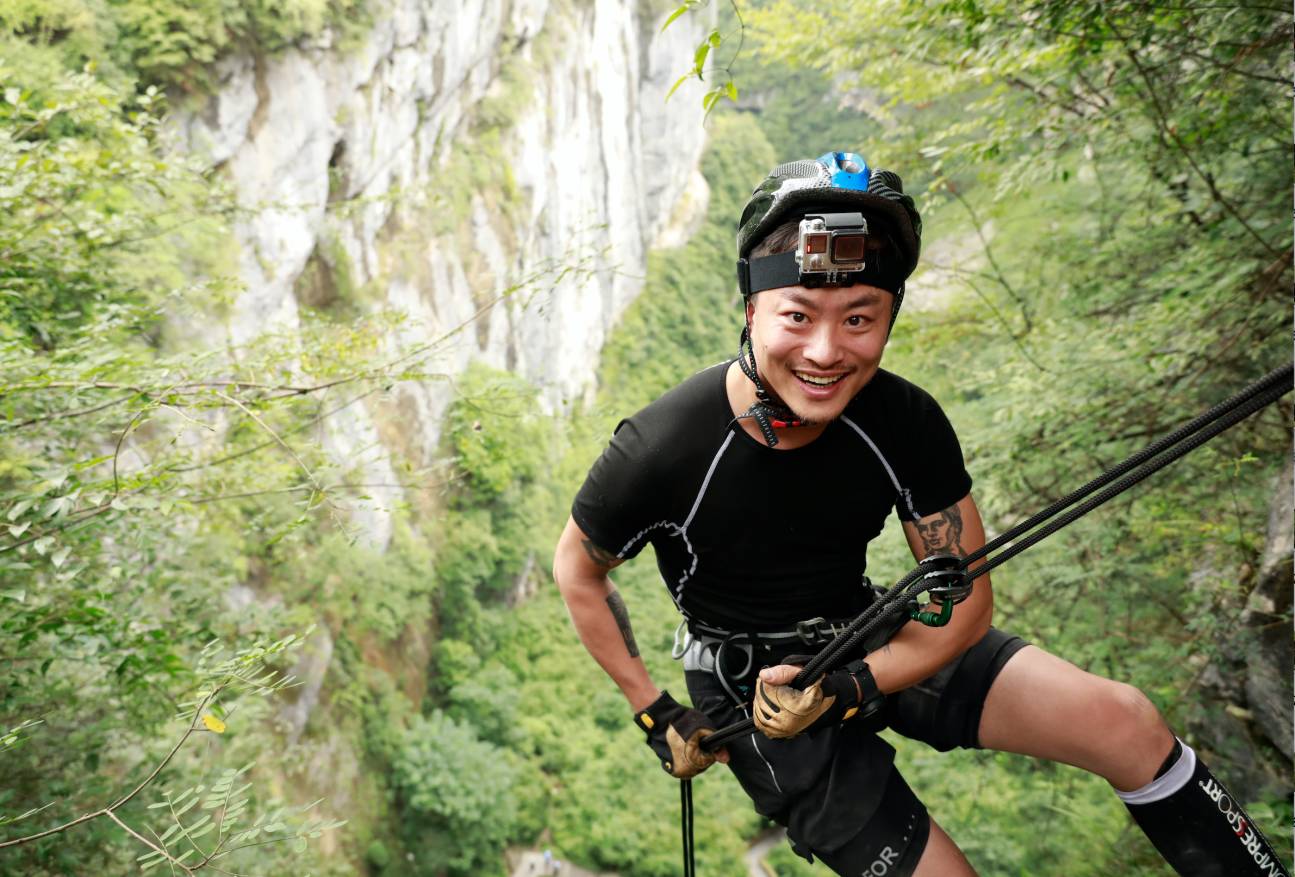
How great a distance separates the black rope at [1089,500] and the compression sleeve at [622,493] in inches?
23.4

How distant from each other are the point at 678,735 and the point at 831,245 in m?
1.49

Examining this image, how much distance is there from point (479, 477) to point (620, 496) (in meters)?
19.6

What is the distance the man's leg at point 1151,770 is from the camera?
2.06 m

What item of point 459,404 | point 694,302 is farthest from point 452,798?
point 694,302

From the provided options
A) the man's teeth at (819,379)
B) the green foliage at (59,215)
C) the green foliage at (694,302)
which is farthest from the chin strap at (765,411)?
the green foliage at (694,302)

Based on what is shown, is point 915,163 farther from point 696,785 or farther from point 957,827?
point 696,785

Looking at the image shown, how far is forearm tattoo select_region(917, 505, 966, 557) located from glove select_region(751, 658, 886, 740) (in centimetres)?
39

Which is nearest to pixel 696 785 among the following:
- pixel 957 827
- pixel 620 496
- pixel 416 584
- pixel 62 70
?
pixel 416 584

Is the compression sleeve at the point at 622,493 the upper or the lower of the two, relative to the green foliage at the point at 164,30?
lower

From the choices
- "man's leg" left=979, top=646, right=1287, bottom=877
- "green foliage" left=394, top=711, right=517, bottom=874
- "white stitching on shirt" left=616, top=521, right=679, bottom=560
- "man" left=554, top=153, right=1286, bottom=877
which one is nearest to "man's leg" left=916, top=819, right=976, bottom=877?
"man" left=554, top=153, right=1286, bottom=877

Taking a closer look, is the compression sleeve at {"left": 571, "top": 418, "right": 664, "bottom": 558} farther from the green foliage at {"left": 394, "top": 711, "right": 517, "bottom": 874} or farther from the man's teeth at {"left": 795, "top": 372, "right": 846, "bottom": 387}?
the green foliage at {"left": 394, "top": 711, "right": 517, "bottom": 874}

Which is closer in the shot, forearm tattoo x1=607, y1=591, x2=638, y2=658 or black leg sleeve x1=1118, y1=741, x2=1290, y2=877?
black leg sleeve x1=1118, y1=741, x2=1290, y2=877

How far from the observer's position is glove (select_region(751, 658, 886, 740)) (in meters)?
2.15

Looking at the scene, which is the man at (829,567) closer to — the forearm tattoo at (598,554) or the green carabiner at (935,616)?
the forearm tattoo at (598,554)
